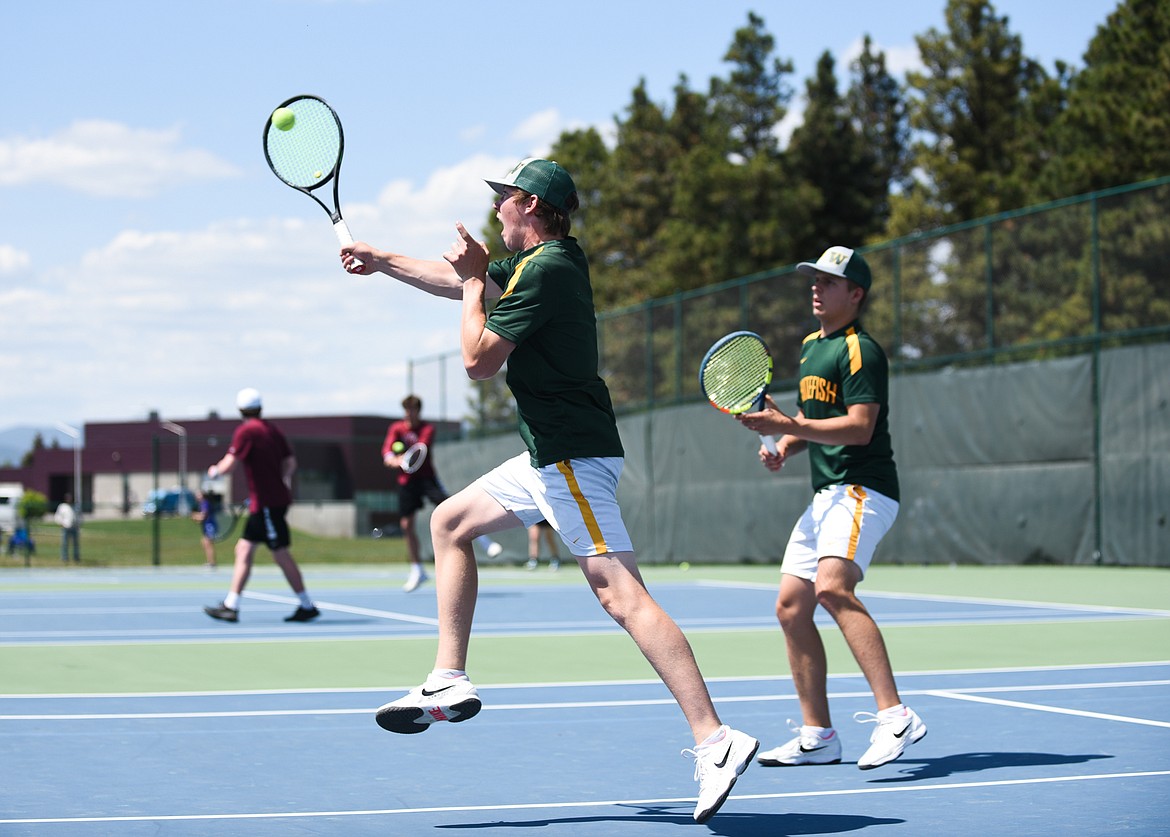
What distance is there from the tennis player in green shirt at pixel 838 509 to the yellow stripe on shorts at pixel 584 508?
0.85 metres

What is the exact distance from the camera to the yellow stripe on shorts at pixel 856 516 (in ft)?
17.1

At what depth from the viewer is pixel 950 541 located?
1914 cm

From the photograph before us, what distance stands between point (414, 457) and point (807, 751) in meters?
10.1

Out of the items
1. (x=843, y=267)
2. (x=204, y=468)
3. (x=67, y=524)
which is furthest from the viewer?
(x=204, y=468)

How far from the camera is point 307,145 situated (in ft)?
18.4

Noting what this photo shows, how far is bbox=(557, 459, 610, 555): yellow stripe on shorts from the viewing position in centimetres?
431

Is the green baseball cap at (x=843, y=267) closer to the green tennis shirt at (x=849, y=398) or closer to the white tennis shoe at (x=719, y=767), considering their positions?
the green tennis shirt at (x=849, y=398)

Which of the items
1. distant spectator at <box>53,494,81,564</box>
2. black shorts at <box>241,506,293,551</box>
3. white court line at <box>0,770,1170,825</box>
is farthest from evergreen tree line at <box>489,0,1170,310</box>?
white court line at <box>0,770,1170,825</box>

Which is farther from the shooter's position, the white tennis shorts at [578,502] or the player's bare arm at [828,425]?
the player's bare arm at [828,425]

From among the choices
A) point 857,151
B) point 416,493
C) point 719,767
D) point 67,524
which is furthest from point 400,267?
point 857,151

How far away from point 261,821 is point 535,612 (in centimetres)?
845

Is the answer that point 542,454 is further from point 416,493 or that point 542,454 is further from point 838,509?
point 416,493

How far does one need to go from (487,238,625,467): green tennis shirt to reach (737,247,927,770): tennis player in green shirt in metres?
0.75

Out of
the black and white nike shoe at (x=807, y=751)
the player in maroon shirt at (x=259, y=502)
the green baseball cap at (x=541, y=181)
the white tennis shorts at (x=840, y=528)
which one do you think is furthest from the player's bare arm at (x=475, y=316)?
the player in maroon shirt at (x=259, y=502)
